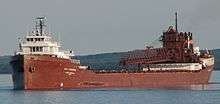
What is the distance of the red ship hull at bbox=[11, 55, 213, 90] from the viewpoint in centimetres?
8331

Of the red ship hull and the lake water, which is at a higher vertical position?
the red ship hull

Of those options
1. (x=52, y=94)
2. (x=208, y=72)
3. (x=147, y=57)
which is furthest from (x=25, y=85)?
(x=208, y=72)

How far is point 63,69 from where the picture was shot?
84.8 meters

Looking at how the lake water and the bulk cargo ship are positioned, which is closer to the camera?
the lake water

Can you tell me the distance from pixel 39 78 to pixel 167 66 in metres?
23.0

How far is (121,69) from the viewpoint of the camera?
336ft

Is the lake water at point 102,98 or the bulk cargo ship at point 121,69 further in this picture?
the bulk cargo ship at point 121,69

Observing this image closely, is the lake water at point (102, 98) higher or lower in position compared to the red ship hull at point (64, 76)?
lower

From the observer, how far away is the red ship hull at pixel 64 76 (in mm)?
83312

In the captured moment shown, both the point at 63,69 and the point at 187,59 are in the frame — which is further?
the point at 187,59

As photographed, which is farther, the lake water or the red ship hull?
the red ship hull

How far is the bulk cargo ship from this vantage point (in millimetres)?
84000

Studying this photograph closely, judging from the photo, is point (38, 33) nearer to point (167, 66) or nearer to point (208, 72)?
point (167, 66)

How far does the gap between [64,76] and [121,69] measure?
58.9 ft
